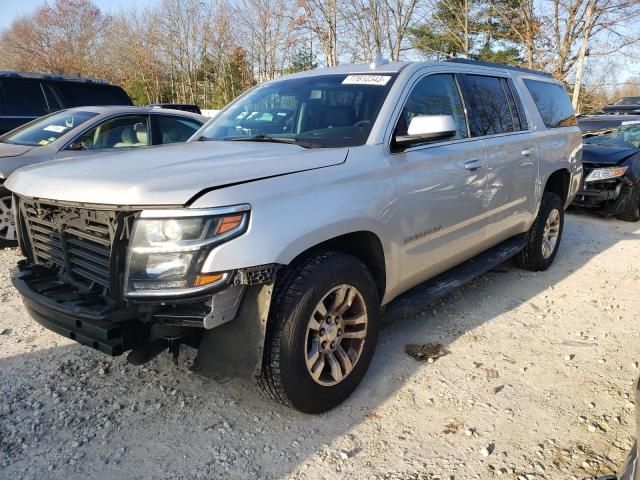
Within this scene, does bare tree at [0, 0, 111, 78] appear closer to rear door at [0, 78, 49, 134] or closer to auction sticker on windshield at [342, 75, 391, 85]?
rear door at [0, 78, 49, 134]

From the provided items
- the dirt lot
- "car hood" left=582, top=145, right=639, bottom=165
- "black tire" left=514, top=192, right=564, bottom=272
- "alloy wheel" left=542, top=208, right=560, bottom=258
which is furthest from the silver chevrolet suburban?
"car hood" left=582, top=145, right=639, bottom=165

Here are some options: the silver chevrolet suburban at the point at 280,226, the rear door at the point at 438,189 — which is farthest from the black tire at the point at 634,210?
the rear door at the point at 438,189

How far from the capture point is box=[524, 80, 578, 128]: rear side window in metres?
5.05

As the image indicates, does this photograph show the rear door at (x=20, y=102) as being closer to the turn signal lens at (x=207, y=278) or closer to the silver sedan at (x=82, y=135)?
the silver sedan at (x=82, y=135)

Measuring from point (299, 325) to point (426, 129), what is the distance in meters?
1.36

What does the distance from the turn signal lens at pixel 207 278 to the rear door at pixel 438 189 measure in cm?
126

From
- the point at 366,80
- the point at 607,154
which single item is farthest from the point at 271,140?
the point at 607,154

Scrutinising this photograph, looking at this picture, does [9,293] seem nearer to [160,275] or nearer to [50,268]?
[50,268]

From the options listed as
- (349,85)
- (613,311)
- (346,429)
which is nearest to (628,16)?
(613,311)

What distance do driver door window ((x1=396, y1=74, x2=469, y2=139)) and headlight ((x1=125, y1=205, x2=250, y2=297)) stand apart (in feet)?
4.78

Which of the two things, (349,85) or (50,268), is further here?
(349,85)

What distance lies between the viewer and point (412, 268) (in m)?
3.33

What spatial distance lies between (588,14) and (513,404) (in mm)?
18139

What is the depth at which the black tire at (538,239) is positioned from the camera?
505cm
